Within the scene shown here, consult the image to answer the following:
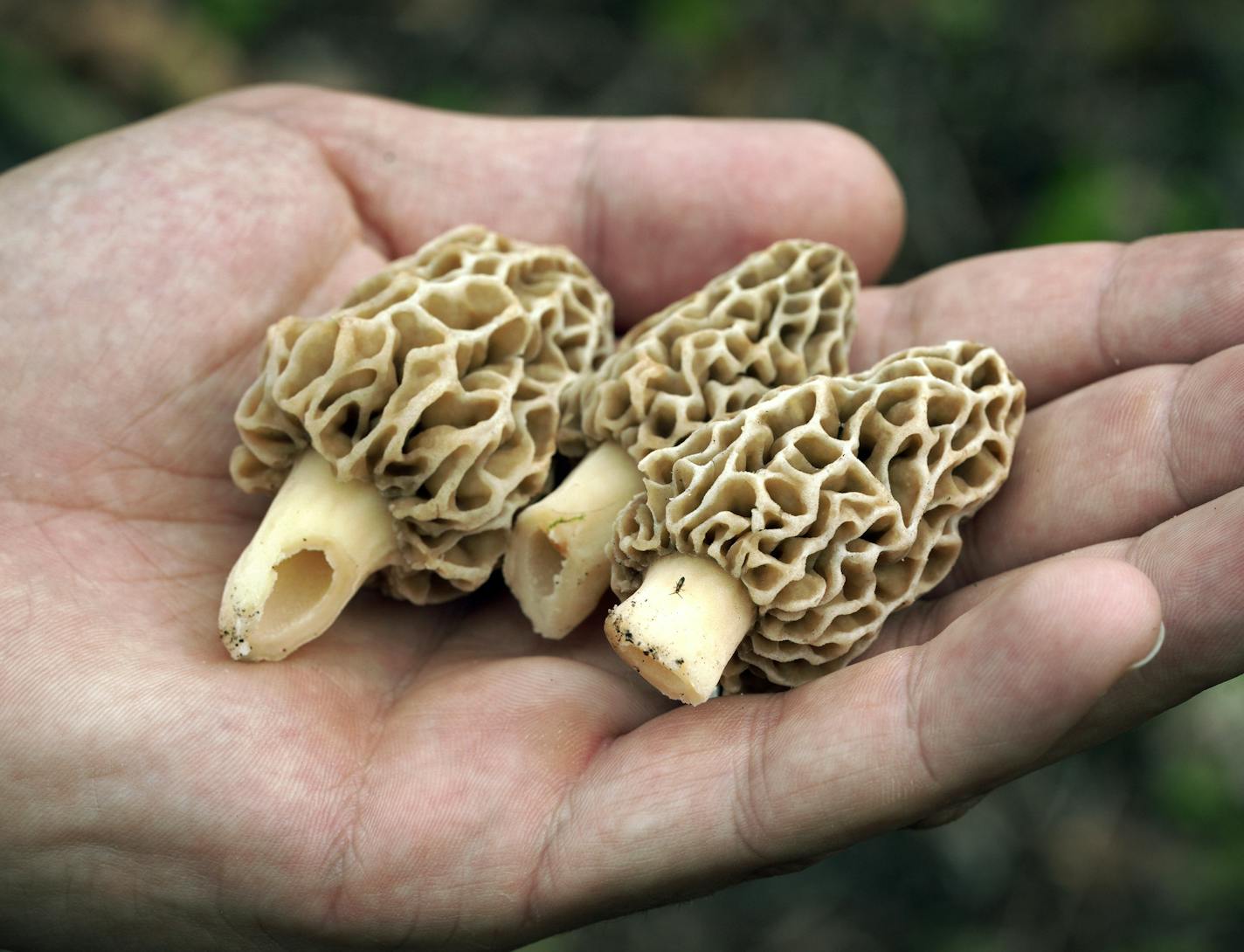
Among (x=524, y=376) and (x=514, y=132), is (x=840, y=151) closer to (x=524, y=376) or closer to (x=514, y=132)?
(x=514, y=132)

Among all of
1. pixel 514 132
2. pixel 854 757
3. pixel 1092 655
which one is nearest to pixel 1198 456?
pixel 1092 655

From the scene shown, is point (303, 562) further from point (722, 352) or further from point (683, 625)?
point (722, 352)

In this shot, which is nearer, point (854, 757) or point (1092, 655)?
point (1092, 655)

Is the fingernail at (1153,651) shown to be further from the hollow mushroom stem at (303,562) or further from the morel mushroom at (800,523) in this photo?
the hollow mushroom stem at (303,562)

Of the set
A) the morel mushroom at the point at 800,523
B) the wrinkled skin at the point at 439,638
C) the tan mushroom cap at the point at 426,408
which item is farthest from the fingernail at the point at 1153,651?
the tan mushroom cap at the point at 426,408

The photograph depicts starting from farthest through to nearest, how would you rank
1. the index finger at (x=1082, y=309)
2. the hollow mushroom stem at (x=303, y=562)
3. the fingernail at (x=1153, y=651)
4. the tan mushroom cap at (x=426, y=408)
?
the index finger at (x=1082, y=309) < the tan mushroom cap at (x=426, y=408) < the hollow mushroom stem at (x=303, y=562) < the fingernail at (x=1153, y=651)

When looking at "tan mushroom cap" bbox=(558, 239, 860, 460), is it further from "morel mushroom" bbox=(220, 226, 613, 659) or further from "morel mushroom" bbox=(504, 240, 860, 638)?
"morel mushroom" bbox=(220, 226, 613, 659)
